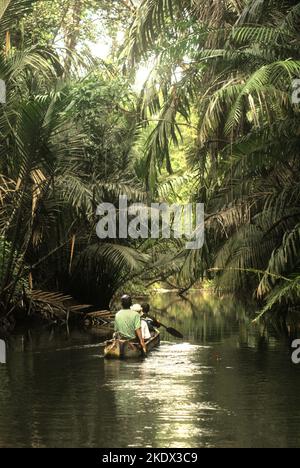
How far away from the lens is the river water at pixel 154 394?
10430 millimetres

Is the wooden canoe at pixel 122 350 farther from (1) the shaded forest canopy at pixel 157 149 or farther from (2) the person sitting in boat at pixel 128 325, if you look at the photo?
(1) the shaded forest canopy at pixel 157 149

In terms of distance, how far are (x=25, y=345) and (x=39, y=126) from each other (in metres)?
4.51

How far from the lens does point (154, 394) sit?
13.5 metres

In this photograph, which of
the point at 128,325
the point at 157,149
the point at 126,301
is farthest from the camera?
the point at 157,149

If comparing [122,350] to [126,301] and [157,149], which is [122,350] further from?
[157,149]

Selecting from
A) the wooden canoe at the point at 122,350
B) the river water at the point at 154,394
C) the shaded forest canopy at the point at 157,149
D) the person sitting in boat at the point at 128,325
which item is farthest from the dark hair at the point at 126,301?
the shaded forest canopy at the point at 157,149

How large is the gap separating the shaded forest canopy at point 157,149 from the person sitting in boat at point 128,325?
7.90 ft

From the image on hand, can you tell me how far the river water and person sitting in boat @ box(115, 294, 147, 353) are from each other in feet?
1.68

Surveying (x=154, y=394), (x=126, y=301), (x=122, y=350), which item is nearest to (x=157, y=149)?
(x=126, y=301)

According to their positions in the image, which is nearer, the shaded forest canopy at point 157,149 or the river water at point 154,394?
the river water at point 154,394

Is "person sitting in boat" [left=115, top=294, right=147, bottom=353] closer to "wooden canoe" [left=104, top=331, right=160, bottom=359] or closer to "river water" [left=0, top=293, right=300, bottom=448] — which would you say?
"wooden canoe" [left=104, top=331, right=160, bottom=359]


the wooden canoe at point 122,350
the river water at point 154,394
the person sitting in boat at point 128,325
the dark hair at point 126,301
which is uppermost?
the dark hair at point 126,301

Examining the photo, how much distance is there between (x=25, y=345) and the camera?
19859 millimetres

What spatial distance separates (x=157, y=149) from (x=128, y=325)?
12.2 ft
